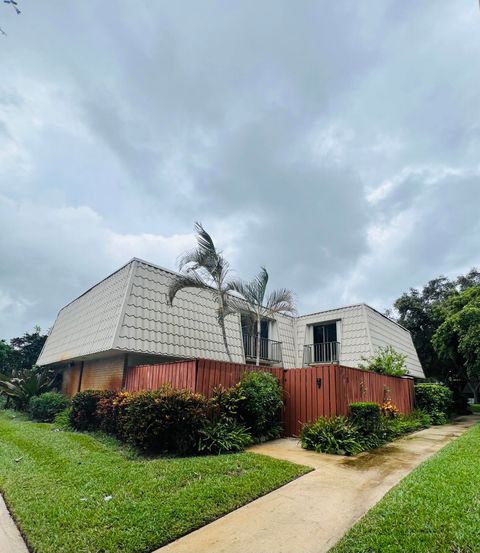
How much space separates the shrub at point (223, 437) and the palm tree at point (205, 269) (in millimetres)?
3817

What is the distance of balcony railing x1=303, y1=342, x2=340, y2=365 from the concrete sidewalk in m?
9.57

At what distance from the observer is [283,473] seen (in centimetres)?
543

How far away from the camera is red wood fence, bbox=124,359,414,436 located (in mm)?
8094

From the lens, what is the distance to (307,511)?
407cm

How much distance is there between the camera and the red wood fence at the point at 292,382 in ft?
26.6

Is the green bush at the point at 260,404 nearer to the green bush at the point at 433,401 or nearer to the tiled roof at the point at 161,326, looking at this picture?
the tiled roof at the point at 161,326

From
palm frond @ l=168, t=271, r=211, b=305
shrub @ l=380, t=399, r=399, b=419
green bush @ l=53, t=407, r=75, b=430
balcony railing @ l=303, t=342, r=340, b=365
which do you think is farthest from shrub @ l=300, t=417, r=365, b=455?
balcony railing @ l=303, t=342, r=340, b=365

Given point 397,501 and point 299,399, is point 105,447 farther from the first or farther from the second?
A: point 397,501

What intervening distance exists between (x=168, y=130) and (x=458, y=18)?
7.66 meters

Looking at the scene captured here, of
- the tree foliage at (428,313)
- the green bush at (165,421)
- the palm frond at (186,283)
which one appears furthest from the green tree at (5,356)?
the tree foliage at (428,313)

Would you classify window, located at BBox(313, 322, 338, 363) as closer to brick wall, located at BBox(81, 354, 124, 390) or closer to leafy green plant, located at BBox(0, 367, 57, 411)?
brick wall, located at BBox(81, 354, 124, 390)

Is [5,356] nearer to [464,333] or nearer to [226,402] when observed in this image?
[226,402]

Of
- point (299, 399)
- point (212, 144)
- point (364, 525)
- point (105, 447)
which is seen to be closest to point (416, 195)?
point (212, 144)

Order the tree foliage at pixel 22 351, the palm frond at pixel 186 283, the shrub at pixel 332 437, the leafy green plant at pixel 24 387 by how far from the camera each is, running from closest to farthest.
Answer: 1. the shrub at pixel 332 437
2. the palm frond at pixel 186 283
3. the leafy green plant at pixel 24 387
4. the tree foliage at pixel 22 351
